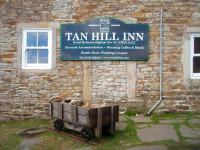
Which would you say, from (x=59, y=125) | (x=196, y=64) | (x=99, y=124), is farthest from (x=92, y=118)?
(x=196, y=64)

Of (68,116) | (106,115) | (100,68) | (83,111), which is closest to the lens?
(83,111)

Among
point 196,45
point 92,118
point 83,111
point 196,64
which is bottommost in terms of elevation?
point 92,118

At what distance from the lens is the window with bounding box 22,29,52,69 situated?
11742 millimetres

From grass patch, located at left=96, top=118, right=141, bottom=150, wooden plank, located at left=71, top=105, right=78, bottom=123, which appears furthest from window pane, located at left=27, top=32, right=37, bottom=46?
grass patch, located at left=96, top=118, right=141, bottom=150

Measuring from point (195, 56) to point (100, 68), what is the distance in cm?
304

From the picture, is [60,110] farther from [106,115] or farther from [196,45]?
[196,45]

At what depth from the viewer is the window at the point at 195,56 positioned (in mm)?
11625

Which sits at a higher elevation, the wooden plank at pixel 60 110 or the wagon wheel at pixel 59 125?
the wooden plank at pixel 60 110

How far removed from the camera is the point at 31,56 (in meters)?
11.8

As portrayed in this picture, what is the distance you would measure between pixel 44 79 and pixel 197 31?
5.06m

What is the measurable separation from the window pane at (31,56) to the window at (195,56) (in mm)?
4990

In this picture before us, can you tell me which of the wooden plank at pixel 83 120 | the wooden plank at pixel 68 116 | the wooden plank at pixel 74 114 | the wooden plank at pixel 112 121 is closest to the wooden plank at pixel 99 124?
the wooden plank at pixel 83 120

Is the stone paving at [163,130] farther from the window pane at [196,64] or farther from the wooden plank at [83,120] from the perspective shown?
the window pane at [196,64]

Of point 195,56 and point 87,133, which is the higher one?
point 195,56
